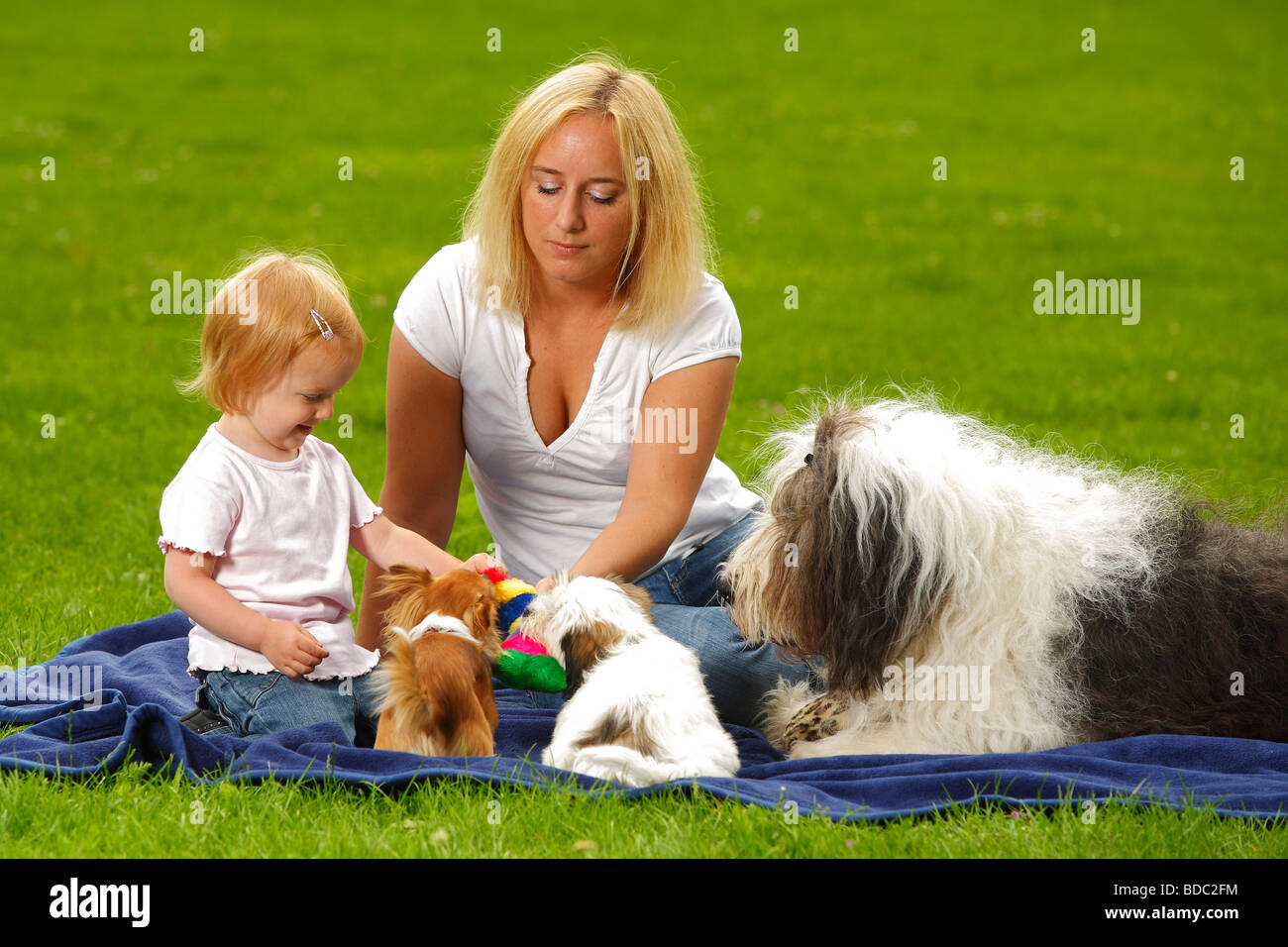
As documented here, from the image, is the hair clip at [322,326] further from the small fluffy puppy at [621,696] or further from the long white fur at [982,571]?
the long white fur at [982,571]

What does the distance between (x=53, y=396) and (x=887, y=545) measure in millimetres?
6376

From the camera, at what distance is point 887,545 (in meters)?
3.71

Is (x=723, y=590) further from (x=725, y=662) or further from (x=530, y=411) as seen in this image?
(x=530, y=411)

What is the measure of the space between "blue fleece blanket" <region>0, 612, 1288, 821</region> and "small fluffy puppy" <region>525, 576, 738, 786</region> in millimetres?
78

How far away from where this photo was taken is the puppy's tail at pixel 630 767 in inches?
136

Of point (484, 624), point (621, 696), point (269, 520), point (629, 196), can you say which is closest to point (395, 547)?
point (269, 520)

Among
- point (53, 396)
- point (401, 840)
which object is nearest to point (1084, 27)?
point (53, 396)

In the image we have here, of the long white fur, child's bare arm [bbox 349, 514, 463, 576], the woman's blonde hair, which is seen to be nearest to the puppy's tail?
the long white fur

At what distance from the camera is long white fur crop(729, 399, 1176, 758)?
3684 millimetres

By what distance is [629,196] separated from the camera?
13.7 ft

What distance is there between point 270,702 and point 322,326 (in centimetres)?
108

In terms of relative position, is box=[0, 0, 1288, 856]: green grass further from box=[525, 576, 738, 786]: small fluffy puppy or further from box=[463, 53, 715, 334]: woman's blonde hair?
box=[463, 53, 715, 334]: woman's blonde hair
